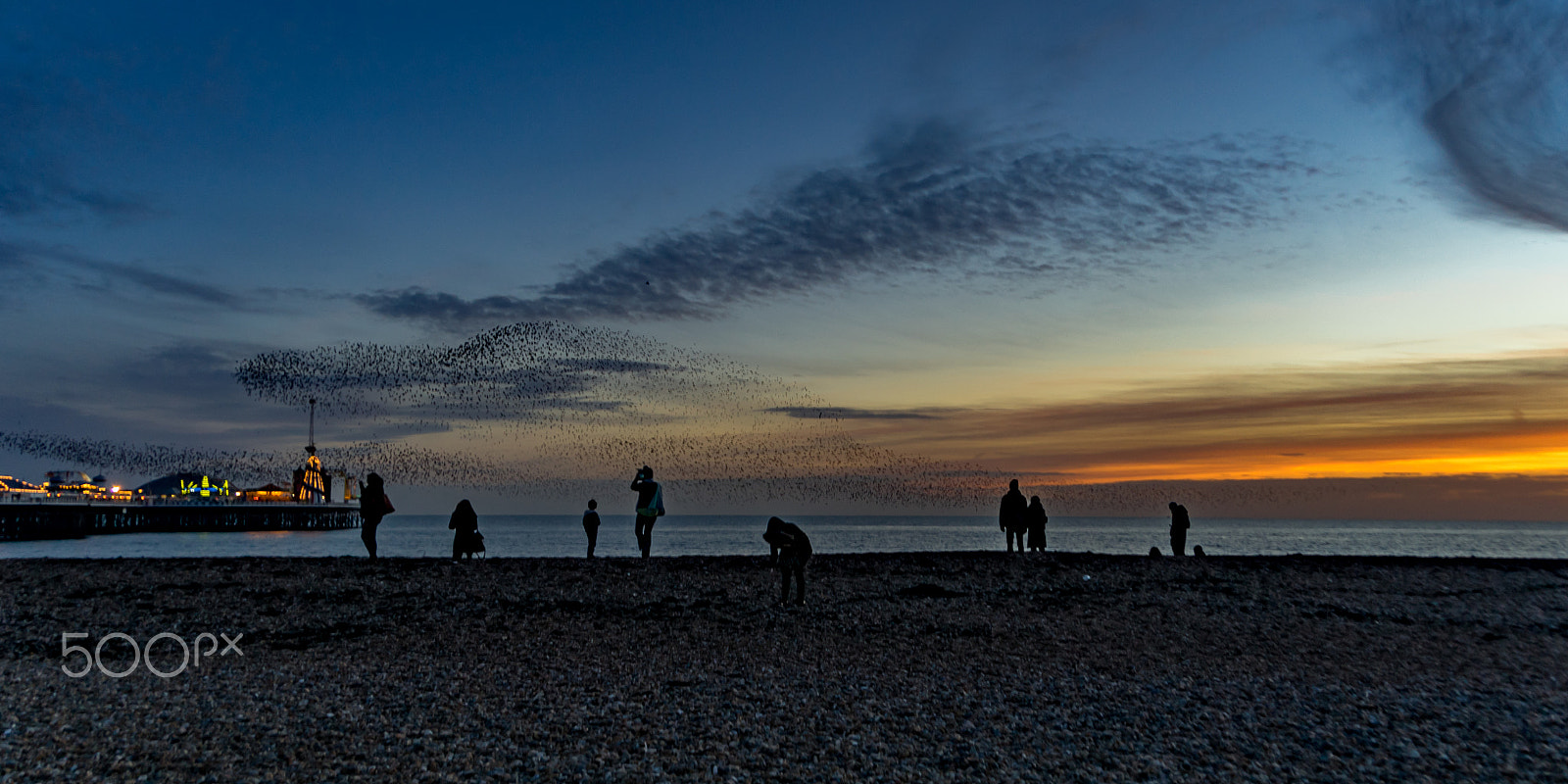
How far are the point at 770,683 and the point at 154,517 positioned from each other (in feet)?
459

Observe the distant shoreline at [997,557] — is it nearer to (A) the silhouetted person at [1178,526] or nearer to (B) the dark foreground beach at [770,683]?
(A) the silhouetted person at [1178,526]

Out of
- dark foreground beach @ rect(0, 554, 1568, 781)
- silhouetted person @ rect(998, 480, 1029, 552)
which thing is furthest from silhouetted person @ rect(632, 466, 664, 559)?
silhouetted person @ rect(998, 480, 1029, 552)

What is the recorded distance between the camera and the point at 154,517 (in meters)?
124

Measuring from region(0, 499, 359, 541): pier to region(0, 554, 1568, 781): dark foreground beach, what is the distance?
92.9m

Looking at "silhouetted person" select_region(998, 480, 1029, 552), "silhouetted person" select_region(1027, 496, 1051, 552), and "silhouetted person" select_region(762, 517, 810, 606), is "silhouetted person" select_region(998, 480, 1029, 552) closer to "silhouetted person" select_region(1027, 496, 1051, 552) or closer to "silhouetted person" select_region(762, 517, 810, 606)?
"silhouetted person" select_region(1027, 496, 1051, 552)

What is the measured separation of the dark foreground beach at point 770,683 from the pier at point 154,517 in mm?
92906

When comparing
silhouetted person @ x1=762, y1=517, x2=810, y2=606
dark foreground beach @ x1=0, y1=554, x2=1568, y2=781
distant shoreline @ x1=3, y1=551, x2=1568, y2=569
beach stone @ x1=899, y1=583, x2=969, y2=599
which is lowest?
distant shoreline @ x1=3, y1=551, x2=1568, y2=569

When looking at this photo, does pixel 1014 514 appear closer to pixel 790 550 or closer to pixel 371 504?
pixel 790 550

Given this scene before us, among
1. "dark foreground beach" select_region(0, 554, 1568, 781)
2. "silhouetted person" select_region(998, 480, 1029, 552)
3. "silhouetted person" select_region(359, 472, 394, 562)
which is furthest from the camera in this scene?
"silhouetted person" select_region(998, 480, 1029, 552)

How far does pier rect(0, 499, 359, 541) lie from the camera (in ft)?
308

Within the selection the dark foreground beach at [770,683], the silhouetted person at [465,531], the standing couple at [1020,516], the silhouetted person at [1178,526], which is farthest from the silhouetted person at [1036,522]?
the silhouetted person at [465,531]

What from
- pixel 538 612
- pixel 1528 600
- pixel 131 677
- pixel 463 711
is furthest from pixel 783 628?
pixel 1528 600

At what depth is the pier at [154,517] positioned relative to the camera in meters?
93.9

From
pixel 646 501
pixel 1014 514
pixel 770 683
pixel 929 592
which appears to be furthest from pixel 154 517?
pixel 770 683
